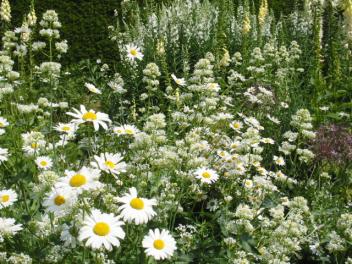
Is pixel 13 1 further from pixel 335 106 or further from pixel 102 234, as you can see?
pixel 102 234

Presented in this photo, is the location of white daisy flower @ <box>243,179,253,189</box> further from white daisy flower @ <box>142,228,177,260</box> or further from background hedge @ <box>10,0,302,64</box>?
background hedge @ <box>10,0,302,64</box>

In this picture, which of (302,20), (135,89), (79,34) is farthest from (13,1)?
(302,20)

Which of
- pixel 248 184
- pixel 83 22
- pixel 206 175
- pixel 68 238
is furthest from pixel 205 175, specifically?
pixel 83 22

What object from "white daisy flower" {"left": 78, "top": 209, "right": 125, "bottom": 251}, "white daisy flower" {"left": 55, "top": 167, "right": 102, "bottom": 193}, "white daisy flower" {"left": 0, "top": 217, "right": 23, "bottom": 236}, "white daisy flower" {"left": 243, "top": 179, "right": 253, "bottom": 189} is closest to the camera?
"white daisy flower" {"left": 78, "top": 209, "right": 125, "bottom": 251}

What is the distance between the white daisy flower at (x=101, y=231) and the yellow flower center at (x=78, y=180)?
13 cm

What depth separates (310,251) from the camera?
3.27 metres

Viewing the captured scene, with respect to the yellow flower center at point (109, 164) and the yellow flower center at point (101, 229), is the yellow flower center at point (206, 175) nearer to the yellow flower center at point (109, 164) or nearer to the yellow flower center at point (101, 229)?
the yellow flower center at point (109, 164)

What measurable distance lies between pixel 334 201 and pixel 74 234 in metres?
2.47

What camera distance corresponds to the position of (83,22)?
803cm

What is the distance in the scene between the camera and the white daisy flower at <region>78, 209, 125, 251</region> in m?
1.62

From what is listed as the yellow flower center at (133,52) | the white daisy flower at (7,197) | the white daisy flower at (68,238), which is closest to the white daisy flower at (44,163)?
the white daisy flower at (7,197)

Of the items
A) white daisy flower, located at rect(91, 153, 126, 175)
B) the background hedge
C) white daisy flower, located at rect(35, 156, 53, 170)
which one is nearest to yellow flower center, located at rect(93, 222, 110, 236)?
white daisy flower, located at rect(91, 153, 126, 175)

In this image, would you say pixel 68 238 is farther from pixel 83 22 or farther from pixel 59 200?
pixel 83 22

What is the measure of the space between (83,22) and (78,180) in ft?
21.9
